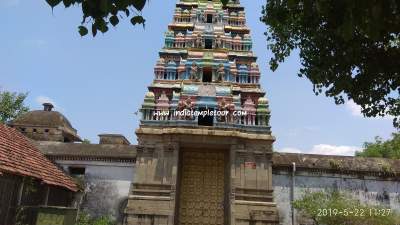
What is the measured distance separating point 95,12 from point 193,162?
1258cm

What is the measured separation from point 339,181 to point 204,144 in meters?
6.00

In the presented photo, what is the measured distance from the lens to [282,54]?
8.50 m

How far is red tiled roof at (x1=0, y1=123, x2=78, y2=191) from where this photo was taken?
1151 centimetres

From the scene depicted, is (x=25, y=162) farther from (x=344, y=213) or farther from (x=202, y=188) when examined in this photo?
(x=344, y=213)

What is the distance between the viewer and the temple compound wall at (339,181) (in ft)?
52.9

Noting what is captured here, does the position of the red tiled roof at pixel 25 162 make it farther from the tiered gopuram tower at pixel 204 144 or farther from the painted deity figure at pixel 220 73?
the painted deity figure at pixel 220 73

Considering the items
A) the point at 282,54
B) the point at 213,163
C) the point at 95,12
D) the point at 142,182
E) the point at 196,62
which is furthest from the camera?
the point at 196,62

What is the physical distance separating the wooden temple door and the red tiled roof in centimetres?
450

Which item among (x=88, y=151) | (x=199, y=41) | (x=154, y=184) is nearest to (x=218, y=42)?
(x=199, y=41)

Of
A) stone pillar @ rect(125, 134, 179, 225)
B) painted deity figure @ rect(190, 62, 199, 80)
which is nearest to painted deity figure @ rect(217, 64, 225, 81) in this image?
painted deity figure @ rect(190, 62, 199, 80)

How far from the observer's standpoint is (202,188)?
52.1ft

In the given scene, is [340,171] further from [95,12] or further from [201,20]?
[95,12]

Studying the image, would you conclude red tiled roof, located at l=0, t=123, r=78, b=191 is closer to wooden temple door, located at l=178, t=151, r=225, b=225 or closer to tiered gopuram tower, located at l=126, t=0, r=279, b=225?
tiered gopuram tower, located at l=126, t=0, r=279, b=225

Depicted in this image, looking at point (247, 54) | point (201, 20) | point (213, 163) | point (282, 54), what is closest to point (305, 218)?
point (213, 163)
